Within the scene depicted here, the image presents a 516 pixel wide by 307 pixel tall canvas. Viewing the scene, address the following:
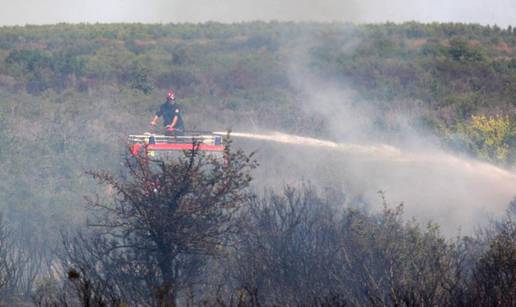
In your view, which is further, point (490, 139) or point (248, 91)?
point (248, 91)

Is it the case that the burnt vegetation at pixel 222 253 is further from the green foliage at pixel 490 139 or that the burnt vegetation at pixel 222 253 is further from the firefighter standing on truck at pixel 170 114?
the green foliage at pixel 490 139

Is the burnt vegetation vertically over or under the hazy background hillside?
under

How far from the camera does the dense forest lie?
17516 millimetres

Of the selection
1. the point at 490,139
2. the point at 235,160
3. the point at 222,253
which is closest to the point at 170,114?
the point at 222,253

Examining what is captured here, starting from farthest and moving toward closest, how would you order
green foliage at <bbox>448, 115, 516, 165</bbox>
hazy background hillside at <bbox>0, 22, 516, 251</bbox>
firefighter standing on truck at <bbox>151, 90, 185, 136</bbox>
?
hazy background hillside at <bbox>0, 22, 516, 251</bbox>, green foliage at <bbox>448, 115, 516, 165</bbox>, firefighter standing on truck at <bbox>151, 90, 185, 136</bbox>

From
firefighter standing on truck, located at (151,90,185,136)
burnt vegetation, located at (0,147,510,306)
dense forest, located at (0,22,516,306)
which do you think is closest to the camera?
burnt vegetation, located at (0,147,510,306)

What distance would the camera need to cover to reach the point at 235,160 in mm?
18719

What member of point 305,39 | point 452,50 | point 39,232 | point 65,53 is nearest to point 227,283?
point 39,232

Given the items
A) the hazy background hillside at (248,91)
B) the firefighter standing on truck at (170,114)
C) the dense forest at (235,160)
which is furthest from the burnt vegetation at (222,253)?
the hazy background hillside at (248,91)

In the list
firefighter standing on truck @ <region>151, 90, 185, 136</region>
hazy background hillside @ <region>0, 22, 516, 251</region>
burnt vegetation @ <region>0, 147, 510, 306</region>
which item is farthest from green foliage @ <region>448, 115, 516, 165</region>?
burnt vegetation @ <region>0, 147, 510, 306</region>

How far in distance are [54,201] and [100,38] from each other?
43.5 metres

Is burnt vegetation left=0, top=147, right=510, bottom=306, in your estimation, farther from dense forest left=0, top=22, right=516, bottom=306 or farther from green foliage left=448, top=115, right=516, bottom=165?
green foliage left=448, top=115, right=516, bottom=165

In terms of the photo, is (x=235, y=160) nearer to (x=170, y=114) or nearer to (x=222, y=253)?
(x=222, y=253)

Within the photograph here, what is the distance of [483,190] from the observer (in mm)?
32406
